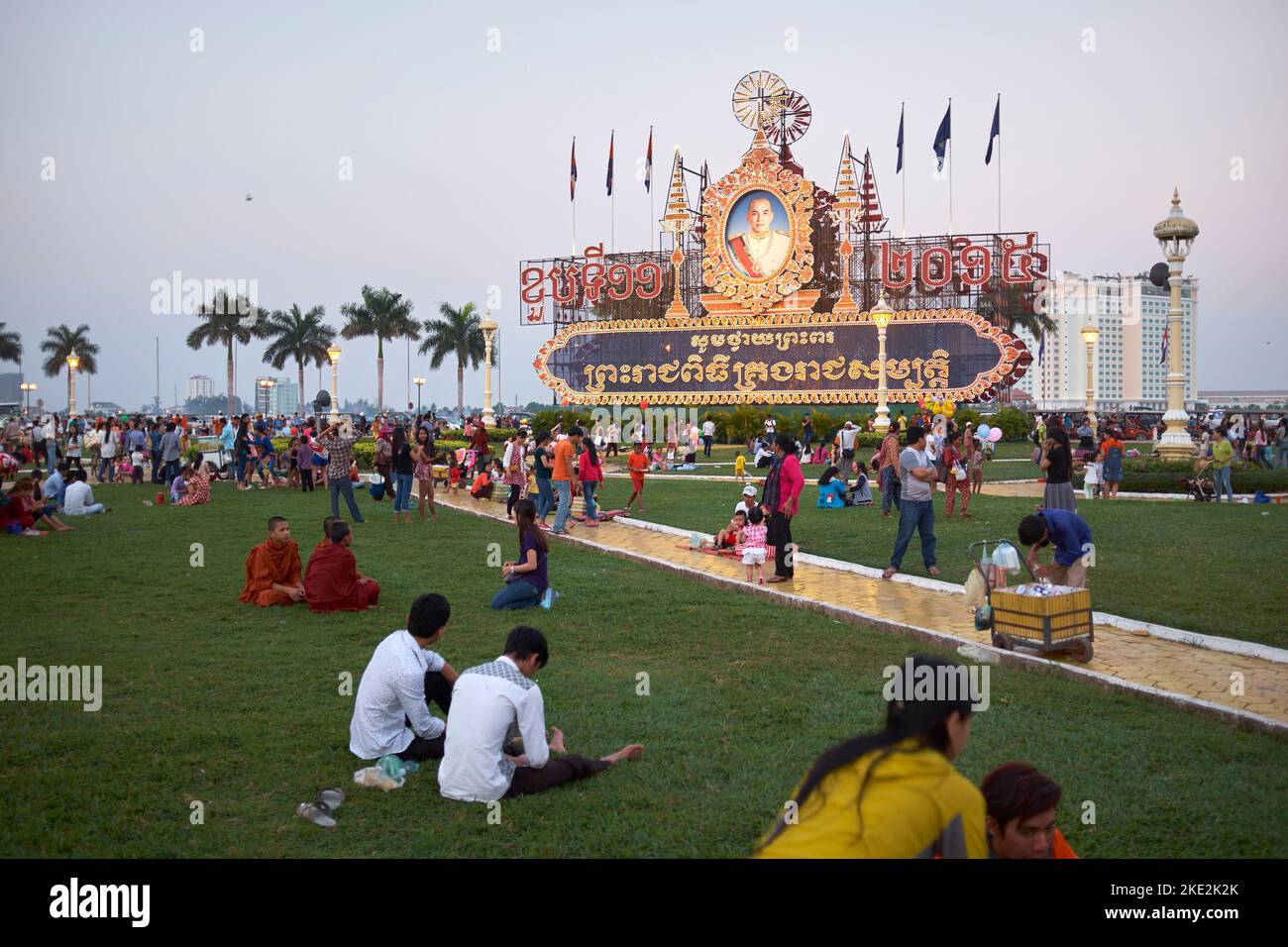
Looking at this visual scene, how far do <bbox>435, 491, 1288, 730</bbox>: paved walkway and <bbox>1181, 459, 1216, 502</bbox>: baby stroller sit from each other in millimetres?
10507

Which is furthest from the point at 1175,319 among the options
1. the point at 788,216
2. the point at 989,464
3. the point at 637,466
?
the point at 788,216

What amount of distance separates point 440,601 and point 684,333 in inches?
1637

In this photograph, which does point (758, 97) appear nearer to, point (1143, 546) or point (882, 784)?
point (1143, 546)

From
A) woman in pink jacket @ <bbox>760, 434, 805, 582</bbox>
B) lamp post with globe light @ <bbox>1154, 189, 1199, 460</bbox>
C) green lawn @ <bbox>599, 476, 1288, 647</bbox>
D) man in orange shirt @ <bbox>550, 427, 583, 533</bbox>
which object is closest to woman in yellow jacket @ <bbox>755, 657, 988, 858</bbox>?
green lawn @ <bbox>599, 476, 1288, 647</bbox>

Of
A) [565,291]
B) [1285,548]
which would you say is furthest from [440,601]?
[565,291]

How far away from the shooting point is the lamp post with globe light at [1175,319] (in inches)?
866

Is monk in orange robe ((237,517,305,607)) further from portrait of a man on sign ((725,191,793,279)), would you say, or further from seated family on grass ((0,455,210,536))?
portrait of a man on sign ((725,191,793,279))

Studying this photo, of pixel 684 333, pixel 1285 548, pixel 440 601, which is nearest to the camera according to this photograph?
pixel 440 601

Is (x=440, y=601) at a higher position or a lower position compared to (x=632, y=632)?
higher

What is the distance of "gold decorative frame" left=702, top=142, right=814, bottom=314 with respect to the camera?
44906mm

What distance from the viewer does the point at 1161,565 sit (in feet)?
38.7
